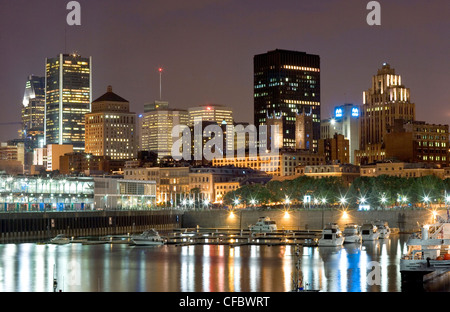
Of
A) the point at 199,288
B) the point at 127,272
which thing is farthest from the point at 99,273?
the point at 199,288

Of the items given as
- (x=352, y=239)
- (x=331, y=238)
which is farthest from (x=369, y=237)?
(x=331, y=238)

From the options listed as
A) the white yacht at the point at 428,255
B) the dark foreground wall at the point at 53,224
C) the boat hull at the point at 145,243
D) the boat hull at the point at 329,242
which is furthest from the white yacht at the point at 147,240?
the white yacht at the point at 428,255

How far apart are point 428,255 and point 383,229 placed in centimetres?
8245

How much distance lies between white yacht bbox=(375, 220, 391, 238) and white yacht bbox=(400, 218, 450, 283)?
75.6 metres

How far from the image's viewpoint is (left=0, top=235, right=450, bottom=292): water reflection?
9762 cm

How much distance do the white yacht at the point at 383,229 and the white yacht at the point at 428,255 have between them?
7556cm

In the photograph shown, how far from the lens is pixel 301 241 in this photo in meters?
163

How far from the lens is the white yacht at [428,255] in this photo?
9125 cm

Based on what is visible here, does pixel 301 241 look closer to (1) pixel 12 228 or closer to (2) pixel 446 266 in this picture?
(1) pixel 12 228

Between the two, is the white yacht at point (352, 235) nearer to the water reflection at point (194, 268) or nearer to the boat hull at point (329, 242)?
the water reflection at point (194, 268)

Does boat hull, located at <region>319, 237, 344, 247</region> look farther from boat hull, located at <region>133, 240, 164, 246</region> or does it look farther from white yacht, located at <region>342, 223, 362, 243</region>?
boat hull, located at <region>133, 240, 164, 246</region>

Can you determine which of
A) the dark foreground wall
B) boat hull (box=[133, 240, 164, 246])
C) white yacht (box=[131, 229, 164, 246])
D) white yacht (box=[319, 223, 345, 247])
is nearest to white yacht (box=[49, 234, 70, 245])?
→ the dark foreground wall
